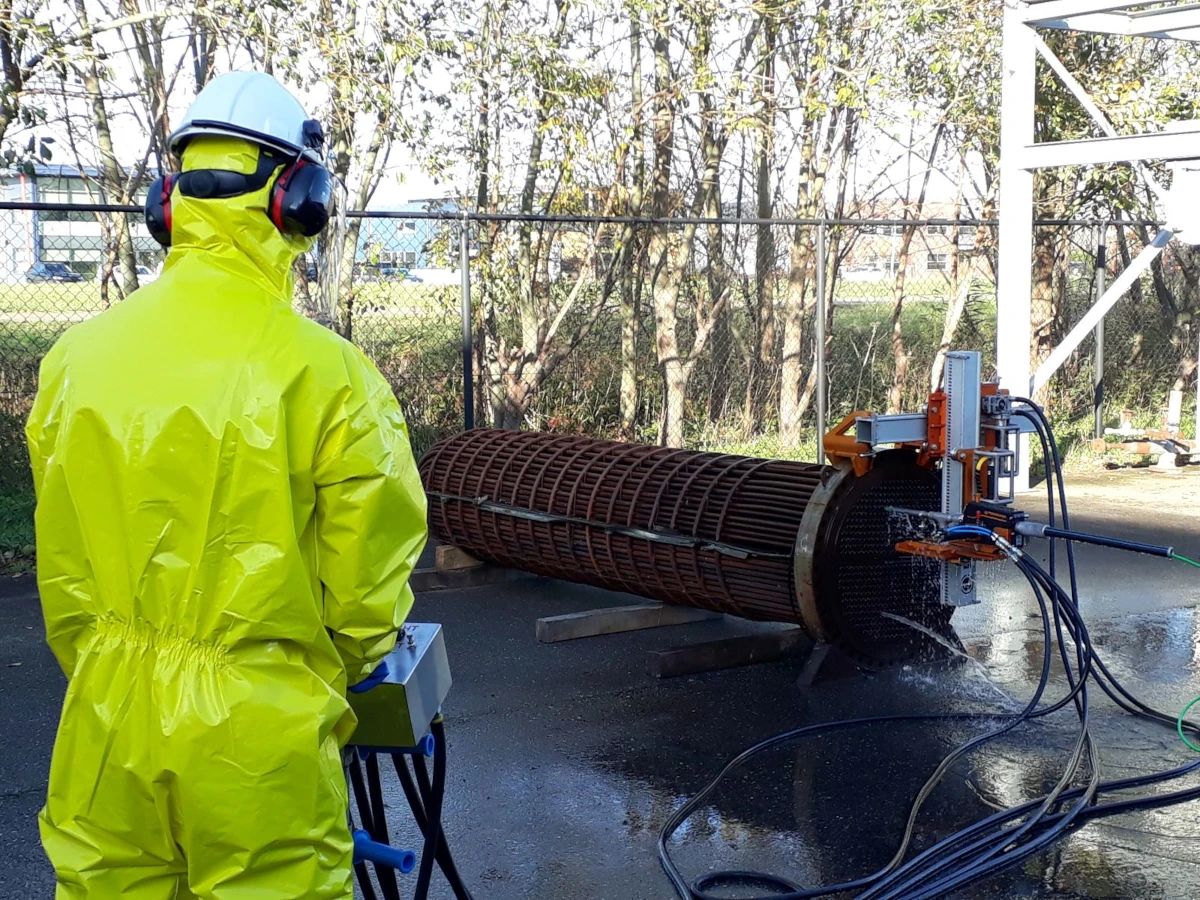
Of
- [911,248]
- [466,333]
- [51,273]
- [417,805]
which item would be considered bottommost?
[417,805]

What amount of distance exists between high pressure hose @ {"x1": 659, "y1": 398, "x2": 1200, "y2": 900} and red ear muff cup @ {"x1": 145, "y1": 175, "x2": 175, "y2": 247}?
238 cm

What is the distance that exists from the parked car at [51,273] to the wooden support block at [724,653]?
5.34 metres

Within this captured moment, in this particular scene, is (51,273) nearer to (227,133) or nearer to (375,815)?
(375,815)

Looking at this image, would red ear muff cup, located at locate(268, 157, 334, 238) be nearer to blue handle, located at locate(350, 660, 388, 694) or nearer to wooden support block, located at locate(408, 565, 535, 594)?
blue handle, located at locate(350, 660, 388, 694)

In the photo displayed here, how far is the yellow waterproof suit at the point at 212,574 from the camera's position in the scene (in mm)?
2160

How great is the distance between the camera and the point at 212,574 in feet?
7.17

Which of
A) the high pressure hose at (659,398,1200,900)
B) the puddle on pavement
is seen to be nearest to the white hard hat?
the high pressure hose at (659,398,1200,900)

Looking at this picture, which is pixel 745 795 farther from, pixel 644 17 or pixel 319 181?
pixel 644 17

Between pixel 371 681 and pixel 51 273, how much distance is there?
7.54 meters

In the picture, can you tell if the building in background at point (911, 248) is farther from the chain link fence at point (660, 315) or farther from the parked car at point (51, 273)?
the parked car at point (51, 273)

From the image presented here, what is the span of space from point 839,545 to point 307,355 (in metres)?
3.58

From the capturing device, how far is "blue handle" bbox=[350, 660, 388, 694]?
2453 mm

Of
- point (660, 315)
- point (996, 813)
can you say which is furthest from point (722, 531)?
point (660, 315)

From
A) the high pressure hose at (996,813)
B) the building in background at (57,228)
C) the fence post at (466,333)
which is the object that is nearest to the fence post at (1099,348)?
the fence post at (466,333)
